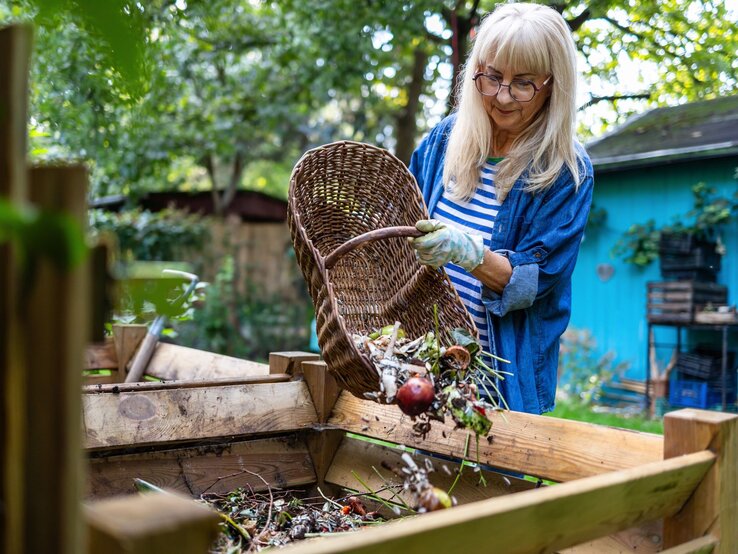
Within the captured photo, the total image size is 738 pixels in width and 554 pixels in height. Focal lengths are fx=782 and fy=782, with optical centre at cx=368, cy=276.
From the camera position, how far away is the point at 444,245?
1.65m

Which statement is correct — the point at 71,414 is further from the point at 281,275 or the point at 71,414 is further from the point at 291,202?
the point at 281,275

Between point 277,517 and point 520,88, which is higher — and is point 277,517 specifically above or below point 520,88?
below

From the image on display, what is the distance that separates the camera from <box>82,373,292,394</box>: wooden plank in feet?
6.32

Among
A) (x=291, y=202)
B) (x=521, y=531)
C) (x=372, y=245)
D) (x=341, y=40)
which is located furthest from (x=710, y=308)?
(x=521, y=531)

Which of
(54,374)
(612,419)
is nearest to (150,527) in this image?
(54,374)

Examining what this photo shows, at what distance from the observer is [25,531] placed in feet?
1.94

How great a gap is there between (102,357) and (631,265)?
585cm

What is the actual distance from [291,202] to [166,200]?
386 inches

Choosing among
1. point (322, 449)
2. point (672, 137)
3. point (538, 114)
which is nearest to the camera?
point (538, 114)

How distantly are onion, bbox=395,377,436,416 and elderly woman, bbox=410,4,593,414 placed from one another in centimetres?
43

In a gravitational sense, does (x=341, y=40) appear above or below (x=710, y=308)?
above

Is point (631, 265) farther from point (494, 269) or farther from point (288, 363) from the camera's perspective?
point (494, 269)

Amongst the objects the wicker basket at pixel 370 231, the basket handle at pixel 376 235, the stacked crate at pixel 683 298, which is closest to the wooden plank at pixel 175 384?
the wicker basket at pixel 370 231

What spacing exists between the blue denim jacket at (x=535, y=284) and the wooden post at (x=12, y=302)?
4.39ft
